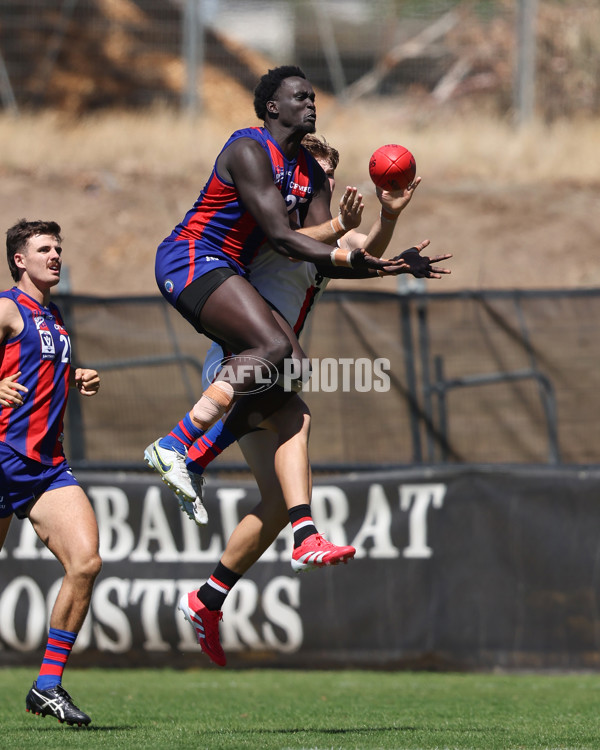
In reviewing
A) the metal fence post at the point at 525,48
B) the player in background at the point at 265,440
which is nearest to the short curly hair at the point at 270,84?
the player in background at the point at 265,440

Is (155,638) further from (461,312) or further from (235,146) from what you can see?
(235,146)

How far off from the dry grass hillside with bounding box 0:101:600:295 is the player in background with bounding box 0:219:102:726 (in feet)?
32.3

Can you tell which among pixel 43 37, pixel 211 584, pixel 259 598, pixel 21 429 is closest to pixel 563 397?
pixel 259 598

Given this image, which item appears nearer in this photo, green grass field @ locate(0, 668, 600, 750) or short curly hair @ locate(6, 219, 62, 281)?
green grass field @ locate(0, 668, 600, 750)

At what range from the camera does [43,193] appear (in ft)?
58.2

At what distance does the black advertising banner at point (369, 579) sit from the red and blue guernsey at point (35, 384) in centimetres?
361

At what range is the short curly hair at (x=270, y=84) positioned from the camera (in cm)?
601

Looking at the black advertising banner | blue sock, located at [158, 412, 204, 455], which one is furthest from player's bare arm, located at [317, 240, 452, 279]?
the black advertising banner

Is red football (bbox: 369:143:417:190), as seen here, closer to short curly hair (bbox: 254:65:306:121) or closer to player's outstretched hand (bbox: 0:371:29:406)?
short curly hair (bbox: 254:65:306:121)

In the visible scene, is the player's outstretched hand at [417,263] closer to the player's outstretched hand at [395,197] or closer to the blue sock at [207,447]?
the player's outstretched hand at [395,197]

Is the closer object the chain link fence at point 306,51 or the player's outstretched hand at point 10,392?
the player's outstretched hand at point 10,392

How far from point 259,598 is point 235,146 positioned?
16.1 feet

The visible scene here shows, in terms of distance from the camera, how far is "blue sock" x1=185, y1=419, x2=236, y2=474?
6102 mm

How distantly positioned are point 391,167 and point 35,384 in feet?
7.01
